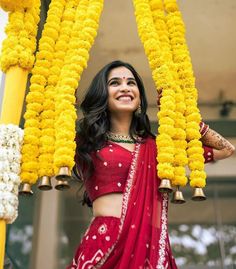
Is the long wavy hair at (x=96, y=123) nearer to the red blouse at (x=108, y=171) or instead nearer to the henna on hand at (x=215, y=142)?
the red blouse at (x=108, y=171)

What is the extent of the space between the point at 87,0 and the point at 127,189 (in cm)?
87

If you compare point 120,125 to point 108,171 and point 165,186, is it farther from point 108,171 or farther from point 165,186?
point 165,186

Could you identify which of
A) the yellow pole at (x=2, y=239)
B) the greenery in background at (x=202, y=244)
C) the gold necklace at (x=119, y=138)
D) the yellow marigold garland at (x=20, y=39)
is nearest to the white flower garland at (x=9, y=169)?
the yellow pole at (x=2, y=239)

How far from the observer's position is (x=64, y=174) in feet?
5.32

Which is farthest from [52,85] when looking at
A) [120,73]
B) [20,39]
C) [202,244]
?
[202,244]

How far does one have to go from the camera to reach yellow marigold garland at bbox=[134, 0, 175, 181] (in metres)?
1.77

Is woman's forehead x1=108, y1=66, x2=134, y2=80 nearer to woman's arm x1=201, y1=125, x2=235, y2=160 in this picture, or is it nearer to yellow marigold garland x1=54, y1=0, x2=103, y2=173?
yellow marigold garland x1=54, y1=0, x2=103, y2=173

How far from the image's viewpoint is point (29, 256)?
10.6 feet

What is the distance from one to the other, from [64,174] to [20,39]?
600 millimetres

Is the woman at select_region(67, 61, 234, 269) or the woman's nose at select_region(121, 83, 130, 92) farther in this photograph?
the woman's nose at select_region(121, 83, 130, 92)

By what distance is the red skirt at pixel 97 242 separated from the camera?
167 centimetres

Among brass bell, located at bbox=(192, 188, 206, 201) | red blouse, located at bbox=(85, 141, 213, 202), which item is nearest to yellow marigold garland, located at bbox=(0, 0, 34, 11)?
red blouse, located at bbox=(85, 141, 213, 202)

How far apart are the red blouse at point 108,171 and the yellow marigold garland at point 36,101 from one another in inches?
9.4

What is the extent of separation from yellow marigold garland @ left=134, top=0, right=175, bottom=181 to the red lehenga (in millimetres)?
90
